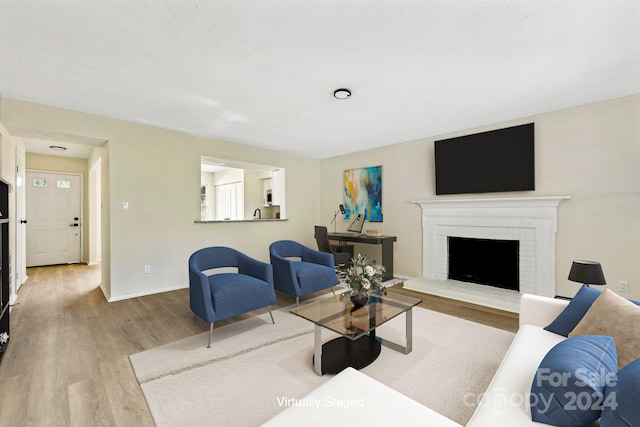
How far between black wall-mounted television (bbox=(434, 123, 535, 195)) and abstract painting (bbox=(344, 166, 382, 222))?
3.81ft

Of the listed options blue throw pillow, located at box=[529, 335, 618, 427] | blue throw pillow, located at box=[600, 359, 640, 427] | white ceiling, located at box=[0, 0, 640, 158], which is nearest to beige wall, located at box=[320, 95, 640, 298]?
white ceiling, located at box=[0, 0, 640, 158]

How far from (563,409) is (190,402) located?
6.19 ft

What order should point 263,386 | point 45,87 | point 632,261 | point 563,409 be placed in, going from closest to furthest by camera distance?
point 563,409 → point 263,386 → point 45,87 → point 632,261

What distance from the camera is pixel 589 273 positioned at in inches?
93.6

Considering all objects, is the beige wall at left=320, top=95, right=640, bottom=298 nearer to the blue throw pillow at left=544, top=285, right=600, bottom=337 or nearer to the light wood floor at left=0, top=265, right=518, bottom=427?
the light wood floor at left=0, top=265, right=518, bottom=427

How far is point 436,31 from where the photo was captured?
1.96 m

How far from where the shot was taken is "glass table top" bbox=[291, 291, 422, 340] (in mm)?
2080

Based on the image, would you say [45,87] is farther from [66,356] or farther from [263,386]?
[263,386]

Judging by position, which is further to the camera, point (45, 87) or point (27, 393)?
point (45, 87)

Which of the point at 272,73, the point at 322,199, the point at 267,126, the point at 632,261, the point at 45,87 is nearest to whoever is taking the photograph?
the point at 272,73

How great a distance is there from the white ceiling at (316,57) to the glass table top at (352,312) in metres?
2.04

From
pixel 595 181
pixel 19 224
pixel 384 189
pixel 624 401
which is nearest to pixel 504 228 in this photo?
pixel 595 181

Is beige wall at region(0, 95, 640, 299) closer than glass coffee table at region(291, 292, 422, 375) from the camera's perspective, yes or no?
No

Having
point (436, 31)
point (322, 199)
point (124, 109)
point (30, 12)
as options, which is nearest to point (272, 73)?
point (436, 31)
